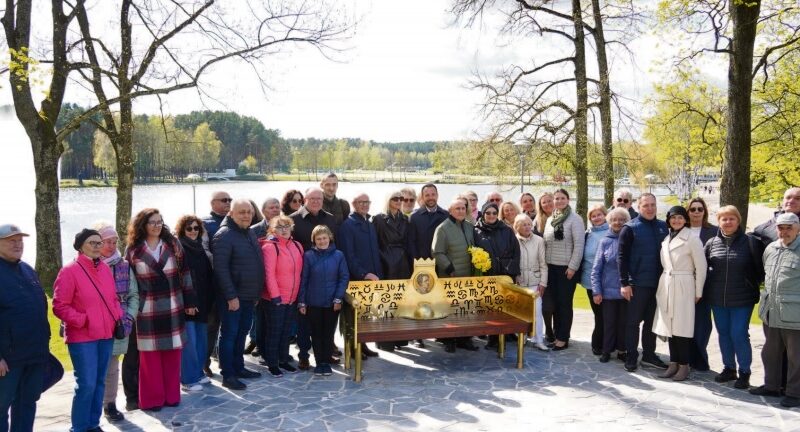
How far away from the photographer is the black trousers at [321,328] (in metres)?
6.64

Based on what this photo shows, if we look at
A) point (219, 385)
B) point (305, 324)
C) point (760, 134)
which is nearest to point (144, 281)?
A: point (219, 385)

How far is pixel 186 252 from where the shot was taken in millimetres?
5805

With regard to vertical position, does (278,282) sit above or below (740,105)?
below

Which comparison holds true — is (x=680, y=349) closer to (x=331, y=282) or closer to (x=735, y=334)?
(x=735, y=334)

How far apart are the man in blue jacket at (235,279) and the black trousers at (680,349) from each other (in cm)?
447

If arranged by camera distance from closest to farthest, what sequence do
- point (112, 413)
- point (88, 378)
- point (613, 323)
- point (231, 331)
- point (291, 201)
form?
point (88, 378) → point (112, 413) → point (231, 331) → point (613, 323) → point (291, 201)

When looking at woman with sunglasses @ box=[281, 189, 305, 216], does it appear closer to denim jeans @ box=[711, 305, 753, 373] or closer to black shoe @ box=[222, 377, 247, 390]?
black shoe @ box=[222, 377, 247, 390]

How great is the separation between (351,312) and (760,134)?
16.8m

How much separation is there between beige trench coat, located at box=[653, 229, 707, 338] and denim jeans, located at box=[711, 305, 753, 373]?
0.99ft

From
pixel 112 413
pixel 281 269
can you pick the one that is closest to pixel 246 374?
pixel 281 269

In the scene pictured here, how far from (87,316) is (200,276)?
4.64 ft

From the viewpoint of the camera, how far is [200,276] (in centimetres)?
597

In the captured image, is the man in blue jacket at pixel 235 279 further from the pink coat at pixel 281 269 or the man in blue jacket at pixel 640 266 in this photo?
the man in blue jacket at pixel 640 266

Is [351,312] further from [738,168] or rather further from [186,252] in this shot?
[738,168]
